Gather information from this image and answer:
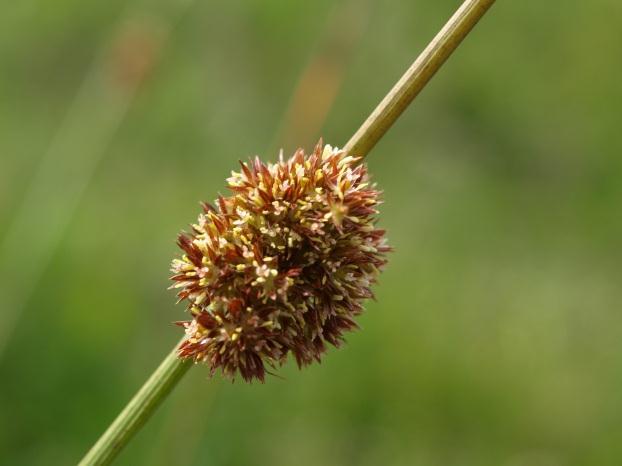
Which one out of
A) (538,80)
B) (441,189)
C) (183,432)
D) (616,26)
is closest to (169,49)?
(441,189)

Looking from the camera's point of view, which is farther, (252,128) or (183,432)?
(252,128)

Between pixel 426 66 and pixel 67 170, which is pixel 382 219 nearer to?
pixel 67 170

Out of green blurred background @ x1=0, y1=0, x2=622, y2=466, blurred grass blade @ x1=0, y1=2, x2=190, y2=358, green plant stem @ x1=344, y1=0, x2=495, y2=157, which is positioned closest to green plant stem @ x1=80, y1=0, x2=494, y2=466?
green plant stem @ x1=344, y1=0, x2=495, y2=157

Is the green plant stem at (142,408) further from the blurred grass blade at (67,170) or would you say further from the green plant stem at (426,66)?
the blurred grass blade at (67,170)

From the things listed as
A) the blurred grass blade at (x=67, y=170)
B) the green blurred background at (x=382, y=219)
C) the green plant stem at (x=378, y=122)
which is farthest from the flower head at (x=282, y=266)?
the blurred grass blade at (x=67, y=170)

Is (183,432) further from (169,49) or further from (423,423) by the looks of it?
(169,49)

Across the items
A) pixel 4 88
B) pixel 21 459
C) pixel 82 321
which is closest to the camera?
pixel 21 459
